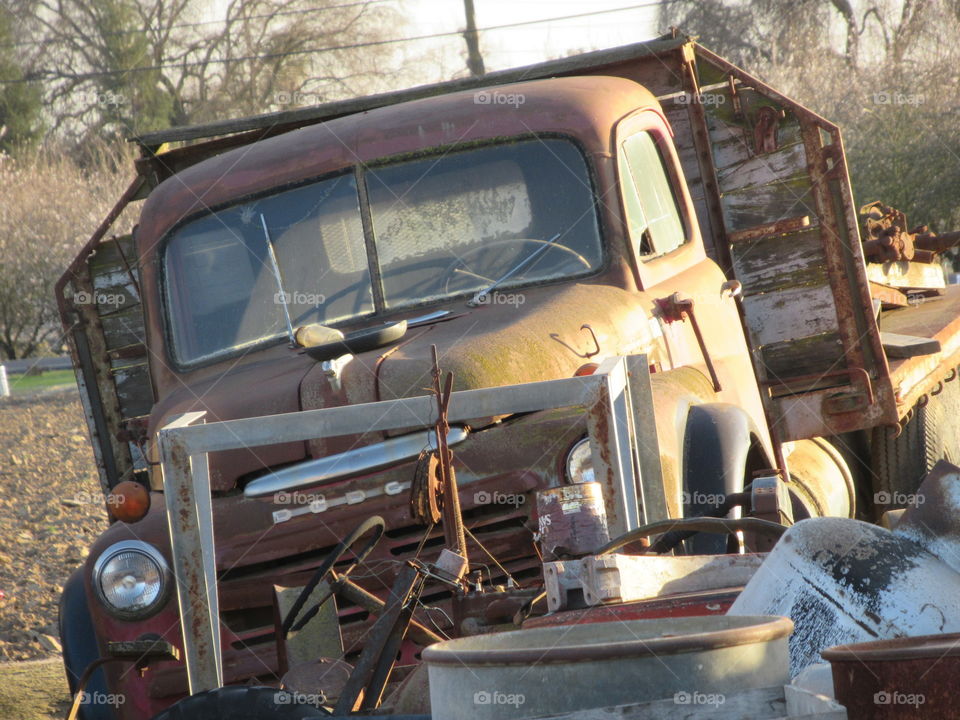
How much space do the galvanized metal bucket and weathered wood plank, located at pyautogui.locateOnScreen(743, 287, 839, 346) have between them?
3.98 metres

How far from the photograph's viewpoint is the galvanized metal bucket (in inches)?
82.0

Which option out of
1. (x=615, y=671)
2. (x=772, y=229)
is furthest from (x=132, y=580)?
(x=772, y=229)

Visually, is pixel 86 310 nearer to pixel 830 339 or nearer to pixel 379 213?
pixel 379 213

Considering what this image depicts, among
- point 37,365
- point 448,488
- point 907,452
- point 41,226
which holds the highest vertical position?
point 41,226

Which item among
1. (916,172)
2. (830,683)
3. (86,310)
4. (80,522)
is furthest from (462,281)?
(916,172)

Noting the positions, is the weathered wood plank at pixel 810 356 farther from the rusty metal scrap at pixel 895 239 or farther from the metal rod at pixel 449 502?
the metal rod at pixel 449 502

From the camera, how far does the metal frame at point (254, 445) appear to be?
3.30 meters

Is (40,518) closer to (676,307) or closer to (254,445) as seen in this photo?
(676,307)

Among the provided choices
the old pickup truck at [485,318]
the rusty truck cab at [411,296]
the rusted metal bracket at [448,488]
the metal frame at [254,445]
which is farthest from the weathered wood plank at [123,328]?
the rusted metal bracket at [448,488]

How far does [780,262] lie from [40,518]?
714 centimetres

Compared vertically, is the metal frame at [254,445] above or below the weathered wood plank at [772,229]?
below

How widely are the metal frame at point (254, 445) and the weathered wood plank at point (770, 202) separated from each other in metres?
2.94

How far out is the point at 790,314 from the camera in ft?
19.8

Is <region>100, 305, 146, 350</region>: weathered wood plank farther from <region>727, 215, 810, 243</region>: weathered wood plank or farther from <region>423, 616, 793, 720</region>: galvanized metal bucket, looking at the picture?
<region>423, 616, 793, 720</region>: galvanized metal bucket
